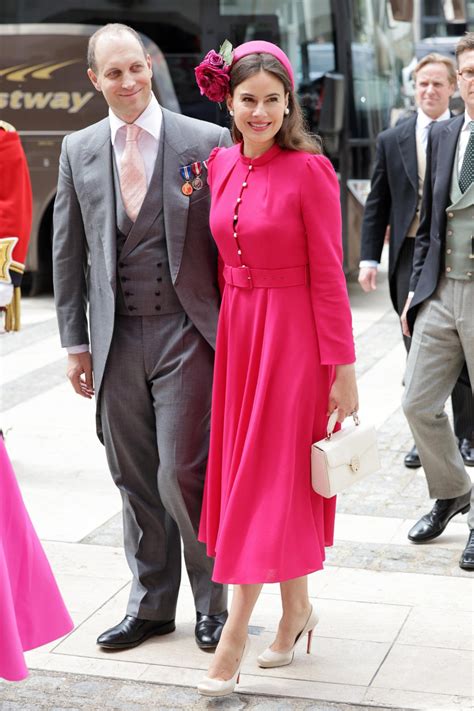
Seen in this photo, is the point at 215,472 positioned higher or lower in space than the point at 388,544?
higher

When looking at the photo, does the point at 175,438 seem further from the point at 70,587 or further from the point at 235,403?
the point at 70,587

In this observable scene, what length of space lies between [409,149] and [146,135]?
2.43 m

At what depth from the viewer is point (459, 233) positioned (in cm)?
488

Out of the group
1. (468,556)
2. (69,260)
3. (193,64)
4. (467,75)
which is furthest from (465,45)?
(193,64)

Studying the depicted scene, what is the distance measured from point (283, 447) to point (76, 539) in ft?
6.19

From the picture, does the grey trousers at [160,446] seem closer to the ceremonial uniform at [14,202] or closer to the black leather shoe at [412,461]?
the ceremonial uniform at [14,202]

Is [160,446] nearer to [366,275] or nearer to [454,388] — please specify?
[454,388]

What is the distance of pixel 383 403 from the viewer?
25.8 feet

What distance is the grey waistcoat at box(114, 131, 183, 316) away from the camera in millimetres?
4043

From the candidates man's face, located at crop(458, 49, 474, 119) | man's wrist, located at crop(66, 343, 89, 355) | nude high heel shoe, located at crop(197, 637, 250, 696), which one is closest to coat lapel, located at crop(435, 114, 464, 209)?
man's face, located at crop(458, 49, 474, 119)

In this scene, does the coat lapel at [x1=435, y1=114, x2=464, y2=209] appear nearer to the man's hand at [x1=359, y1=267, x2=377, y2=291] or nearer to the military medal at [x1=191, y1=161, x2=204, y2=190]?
the military medal at [x1=191, y1=161, x2=204, y2=190]

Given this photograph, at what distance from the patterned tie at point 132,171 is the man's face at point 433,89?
8.73 ft

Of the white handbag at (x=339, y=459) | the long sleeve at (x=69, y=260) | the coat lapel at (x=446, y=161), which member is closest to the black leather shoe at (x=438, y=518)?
the coat lapel at (x=446, y=161)

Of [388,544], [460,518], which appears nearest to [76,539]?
[388,544]
